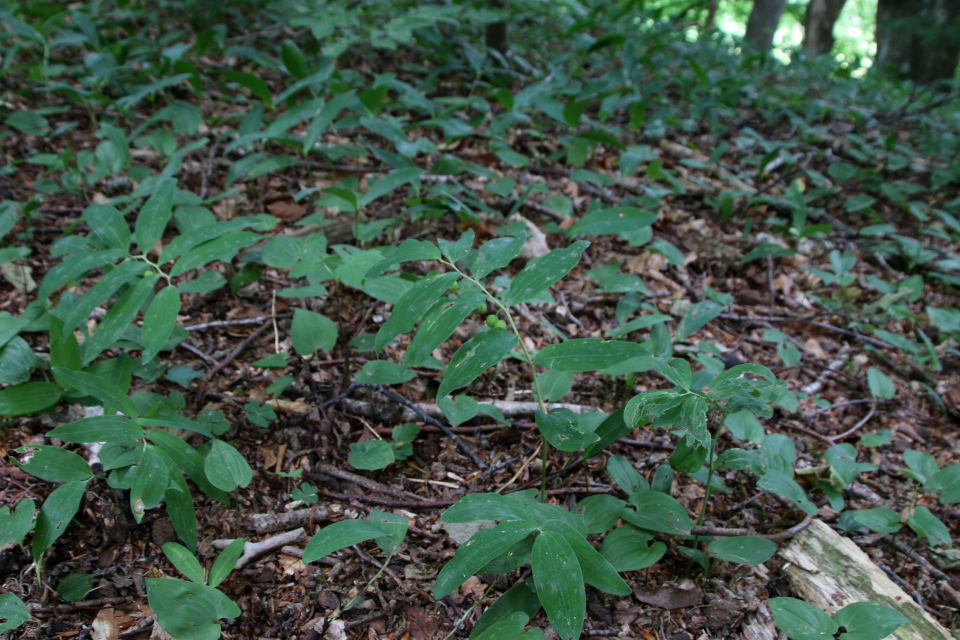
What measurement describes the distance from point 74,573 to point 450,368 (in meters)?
1.12

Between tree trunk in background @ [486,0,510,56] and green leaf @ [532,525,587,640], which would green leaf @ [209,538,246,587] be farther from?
tree trunk in background @ [486,0,510,56]

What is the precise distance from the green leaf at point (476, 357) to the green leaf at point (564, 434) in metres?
0.23

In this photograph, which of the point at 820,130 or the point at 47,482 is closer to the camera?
the point at 47,482

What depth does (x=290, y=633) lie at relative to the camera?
137 cm

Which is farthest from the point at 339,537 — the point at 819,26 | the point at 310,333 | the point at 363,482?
the point at 819,26

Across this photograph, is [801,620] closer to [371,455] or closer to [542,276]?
[542,276]

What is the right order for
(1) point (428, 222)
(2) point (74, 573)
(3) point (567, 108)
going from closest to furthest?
(2) point (74, 573), (1) point (428, 222), (3) point (567, 108)

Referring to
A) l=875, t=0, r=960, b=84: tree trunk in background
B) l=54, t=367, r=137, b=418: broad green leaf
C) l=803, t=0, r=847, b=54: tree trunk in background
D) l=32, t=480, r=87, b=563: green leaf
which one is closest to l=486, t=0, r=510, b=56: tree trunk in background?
l=54, t=367, r=137, b=418: broad green leaf

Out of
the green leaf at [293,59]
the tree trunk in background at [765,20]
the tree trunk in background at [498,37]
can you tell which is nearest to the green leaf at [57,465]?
the green leaf at [293,59]

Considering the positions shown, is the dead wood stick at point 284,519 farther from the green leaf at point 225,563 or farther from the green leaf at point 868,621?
the green leaf at point 868,621

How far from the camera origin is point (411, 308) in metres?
1.37

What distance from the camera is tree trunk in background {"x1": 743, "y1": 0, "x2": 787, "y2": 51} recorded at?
273 inches

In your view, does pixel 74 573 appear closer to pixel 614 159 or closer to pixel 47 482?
pixel 47 482

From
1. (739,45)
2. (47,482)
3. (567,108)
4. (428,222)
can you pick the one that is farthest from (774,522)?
(739,45)
